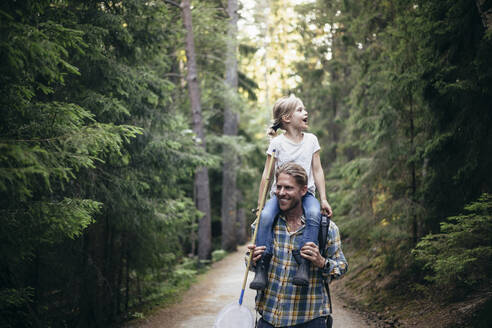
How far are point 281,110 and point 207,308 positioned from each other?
5.57m

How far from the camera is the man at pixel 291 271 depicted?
248cm

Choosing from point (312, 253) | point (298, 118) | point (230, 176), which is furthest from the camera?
point (230, 176)

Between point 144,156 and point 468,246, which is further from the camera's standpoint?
point 144,156

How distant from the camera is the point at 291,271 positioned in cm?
257

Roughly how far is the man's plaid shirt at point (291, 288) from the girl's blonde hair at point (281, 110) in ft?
4.02

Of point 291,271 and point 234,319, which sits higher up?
point 291,271

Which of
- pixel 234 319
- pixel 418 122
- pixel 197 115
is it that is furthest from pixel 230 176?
pixel 234 319

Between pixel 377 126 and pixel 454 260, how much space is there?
3628mm

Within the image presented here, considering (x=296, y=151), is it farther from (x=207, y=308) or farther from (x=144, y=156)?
(x=207, y=308)

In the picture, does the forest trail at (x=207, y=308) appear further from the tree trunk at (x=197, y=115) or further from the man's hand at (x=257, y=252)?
the man's hand at (x=257, y=252)

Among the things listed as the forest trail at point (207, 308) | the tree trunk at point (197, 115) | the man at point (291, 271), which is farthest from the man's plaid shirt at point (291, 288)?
the tree trunk at point (197, 115)

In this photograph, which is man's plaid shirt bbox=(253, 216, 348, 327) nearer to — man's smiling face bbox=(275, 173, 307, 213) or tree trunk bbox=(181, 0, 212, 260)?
man's smiling face bbox=(275, 173, 307, 213)

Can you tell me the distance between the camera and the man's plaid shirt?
249 cm

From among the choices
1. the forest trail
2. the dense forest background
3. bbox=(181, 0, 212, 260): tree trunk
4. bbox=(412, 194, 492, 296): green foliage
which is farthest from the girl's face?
bbox=(181, 0, 212, 260): tree trunk
